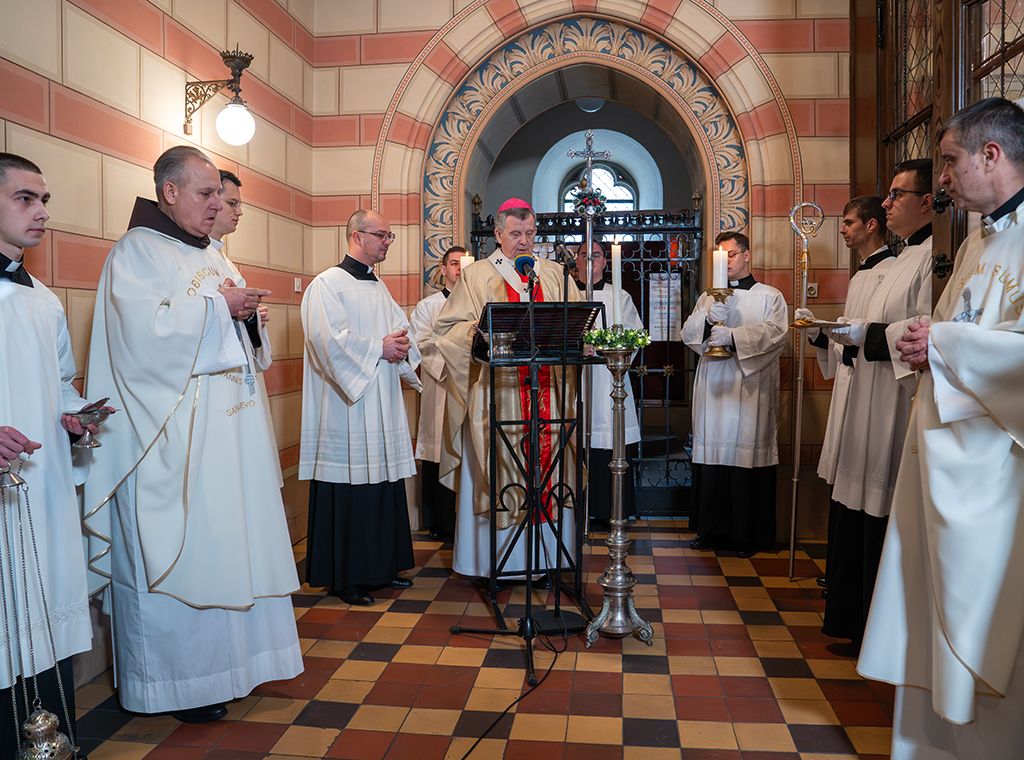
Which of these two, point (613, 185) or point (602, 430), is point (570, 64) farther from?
point (613, 185)

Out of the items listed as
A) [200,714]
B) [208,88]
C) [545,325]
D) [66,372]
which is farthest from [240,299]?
[208,88]

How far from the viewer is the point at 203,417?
3.13m

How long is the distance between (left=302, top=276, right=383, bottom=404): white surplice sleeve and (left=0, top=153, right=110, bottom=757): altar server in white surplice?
1.81 metres

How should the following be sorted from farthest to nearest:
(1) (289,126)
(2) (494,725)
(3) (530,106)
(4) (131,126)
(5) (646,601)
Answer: (3) (530,106), (1) (289,126), (5) (646,601), (4) (131,126), (2) (494,725)

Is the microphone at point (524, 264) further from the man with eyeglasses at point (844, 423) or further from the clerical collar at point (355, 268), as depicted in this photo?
the clerical collar at point (355, 268)

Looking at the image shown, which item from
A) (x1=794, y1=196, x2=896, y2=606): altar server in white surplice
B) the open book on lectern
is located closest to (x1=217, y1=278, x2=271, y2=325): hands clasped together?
the open book on lectern

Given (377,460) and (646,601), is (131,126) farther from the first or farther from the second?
(646,601)

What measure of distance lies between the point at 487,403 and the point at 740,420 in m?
1.90

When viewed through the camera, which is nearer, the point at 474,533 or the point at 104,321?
the point at 104,321

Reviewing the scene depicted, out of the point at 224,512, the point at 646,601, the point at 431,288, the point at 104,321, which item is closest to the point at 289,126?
the point at 431,288

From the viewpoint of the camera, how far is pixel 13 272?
2578 mm

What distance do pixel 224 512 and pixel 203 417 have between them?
370mm

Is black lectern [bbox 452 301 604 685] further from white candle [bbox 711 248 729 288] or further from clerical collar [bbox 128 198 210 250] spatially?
clerical collar [bbox 128 198 210 250]

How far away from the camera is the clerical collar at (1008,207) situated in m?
2.39
